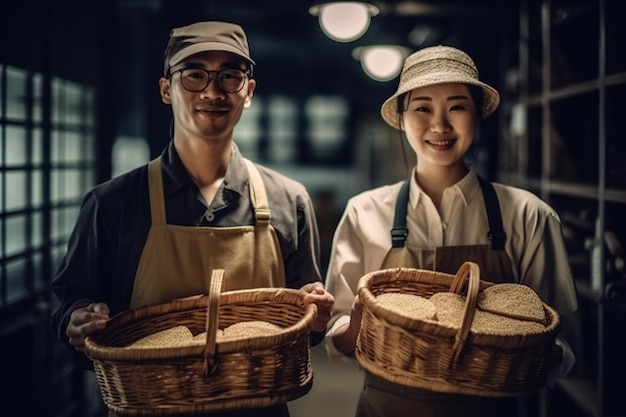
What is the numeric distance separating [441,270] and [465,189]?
0.28 meters

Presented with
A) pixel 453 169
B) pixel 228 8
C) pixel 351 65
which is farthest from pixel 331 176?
pixel 453 169

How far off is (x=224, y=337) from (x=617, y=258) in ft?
7.15

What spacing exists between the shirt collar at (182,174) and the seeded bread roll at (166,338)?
0.44 m

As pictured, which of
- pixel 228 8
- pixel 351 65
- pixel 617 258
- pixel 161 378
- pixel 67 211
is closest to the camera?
pixel 161 378

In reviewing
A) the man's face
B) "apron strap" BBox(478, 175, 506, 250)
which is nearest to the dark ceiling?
the man's face

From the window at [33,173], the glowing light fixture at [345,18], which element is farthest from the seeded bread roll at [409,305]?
the glowing light fixture at [345,18]

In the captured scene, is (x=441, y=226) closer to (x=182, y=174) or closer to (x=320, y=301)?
(x=320, y=301)

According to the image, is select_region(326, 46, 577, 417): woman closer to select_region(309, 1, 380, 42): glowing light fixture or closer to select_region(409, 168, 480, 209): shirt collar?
select_region(409, 168, 480, 209): shirt collar

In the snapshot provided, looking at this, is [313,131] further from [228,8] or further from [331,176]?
[228,8]

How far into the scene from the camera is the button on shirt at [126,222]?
1.80 m

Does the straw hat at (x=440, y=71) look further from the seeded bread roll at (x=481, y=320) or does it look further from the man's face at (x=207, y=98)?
the seeded bread roll at (x=481, y=320)

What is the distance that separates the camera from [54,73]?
3.74 metres

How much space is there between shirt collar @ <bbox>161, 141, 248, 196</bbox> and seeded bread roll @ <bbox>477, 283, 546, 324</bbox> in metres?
0.80

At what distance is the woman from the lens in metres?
1.80
